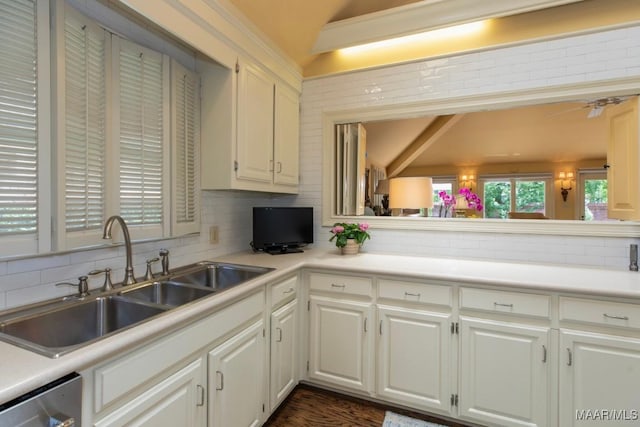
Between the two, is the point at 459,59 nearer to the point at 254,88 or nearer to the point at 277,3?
the point at 277,3

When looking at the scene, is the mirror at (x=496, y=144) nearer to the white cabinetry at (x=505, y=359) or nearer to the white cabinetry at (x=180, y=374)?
the white cabinetry at (x=505, y=359)

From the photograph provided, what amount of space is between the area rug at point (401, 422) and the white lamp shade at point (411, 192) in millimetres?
1500

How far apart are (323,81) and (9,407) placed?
2.74 m

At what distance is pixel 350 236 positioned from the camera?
2480 millimetres

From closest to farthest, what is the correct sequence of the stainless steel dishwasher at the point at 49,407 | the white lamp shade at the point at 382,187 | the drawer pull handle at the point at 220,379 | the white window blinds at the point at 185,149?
the stainless steel dishwasher at the point at 49,407, the drawer pull handle at the point at 220,379, the white window blinds at the point at 185,149, the white lamp shade at the point at 382,187

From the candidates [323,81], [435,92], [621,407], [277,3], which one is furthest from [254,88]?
[621,407]

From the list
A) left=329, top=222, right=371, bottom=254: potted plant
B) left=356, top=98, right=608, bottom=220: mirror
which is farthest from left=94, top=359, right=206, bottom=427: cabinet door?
left=356, top=98, right=608, bottom=220: mirror

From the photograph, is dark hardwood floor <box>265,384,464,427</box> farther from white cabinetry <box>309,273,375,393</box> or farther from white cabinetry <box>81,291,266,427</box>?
white cabinetry <box>81,291,266,427</box>

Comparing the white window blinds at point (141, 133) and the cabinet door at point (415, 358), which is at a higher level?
the white window blinds at point (141, 133)

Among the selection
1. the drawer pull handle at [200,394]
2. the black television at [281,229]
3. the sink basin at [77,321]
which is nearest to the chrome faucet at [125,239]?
the sink basin at [77,321]

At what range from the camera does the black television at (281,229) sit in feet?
7.92

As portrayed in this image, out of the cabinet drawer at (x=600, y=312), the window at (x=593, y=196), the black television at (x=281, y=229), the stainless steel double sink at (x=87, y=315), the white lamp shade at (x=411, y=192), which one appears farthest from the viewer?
the white lamp shade at (x=411, y=192)

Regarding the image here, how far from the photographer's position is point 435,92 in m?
2.44

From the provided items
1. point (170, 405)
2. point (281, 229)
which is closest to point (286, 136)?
point (281, 229)
